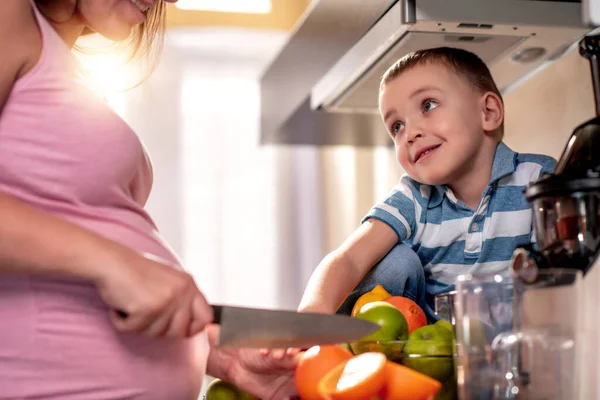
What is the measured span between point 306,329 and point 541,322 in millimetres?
230

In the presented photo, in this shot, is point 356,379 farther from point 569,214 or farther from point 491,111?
point 491,111

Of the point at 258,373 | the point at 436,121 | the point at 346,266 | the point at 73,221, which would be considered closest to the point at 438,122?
the point at 436,121

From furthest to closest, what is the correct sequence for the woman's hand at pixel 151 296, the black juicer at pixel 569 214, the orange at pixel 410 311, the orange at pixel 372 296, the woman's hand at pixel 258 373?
the orange at pixel 372 296 → the orange at pixel 410 311 → the woman's hand at pixel 258 373 → the black juicer at pixel 569 214 → the woman's hand at pixel 151 296

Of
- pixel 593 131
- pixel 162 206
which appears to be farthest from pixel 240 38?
pixel 593 131

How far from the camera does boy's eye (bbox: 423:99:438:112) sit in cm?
126

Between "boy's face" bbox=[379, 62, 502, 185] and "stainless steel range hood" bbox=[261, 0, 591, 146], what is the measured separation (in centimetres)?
7

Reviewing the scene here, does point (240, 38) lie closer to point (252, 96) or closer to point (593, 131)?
point (252, 96)

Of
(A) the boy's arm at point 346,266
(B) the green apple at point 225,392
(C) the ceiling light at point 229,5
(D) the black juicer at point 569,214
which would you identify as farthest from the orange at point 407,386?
(C) the ceiling light at point 229,5

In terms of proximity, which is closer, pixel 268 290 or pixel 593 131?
pixel 593 131

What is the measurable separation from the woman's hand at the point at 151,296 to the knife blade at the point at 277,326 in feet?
0.23

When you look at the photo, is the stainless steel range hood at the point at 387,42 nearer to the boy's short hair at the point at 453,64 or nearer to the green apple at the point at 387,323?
the boy's short hair at the point at 453,64

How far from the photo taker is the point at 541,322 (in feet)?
2.14

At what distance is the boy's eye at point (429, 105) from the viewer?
49.6 inches

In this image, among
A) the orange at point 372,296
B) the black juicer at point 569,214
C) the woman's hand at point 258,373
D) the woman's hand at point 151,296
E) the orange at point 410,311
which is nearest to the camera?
the woman's hand at point 151,296
